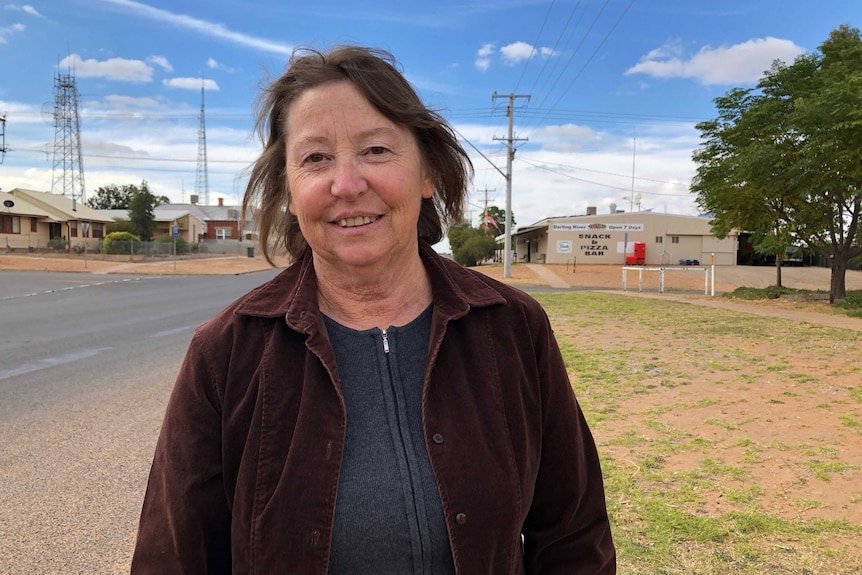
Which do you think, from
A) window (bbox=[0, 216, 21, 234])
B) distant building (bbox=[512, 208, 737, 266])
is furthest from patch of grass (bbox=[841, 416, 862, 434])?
window (bbox=[0, 216, 21, 234])

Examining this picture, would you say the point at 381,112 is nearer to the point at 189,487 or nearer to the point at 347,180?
the point at 347,180

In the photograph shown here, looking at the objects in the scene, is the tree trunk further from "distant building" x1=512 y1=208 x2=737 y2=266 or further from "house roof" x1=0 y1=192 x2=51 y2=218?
"house roof" x1=0 y1=192 x2=51 y2=218

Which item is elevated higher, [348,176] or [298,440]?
[348,176]

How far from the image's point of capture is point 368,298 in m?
1.80

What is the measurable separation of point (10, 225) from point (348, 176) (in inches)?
2337

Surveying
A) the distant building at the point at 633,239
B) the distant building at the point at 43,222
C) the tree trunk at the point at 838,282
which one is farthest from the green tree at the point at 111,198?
the tree trunk at the point at 838,282

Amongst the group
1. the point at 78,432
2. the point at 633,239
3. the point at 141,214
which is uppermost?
the point at 141,214

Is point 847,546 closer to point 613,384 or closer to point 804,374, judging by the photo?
point 613,384

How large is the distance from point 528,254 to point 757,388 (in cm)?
5978

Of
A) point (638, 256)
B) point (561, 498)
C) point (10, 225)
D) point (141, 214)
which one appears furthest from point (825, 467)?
point (141, 214)

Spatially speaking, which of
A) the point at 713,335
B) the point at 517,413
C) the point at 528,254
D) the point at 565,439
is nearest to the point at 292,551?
the point at 517,413

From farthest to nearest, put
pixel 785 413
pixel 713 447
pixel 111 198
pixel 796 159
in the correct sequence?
pixel 111 198, pixel 796 159, pixel 785 413, pixel 713 447

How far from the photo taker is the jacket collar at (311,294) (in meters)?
1.61

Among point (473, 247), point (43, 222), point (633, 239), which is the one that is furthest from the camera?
point (43, 222)
